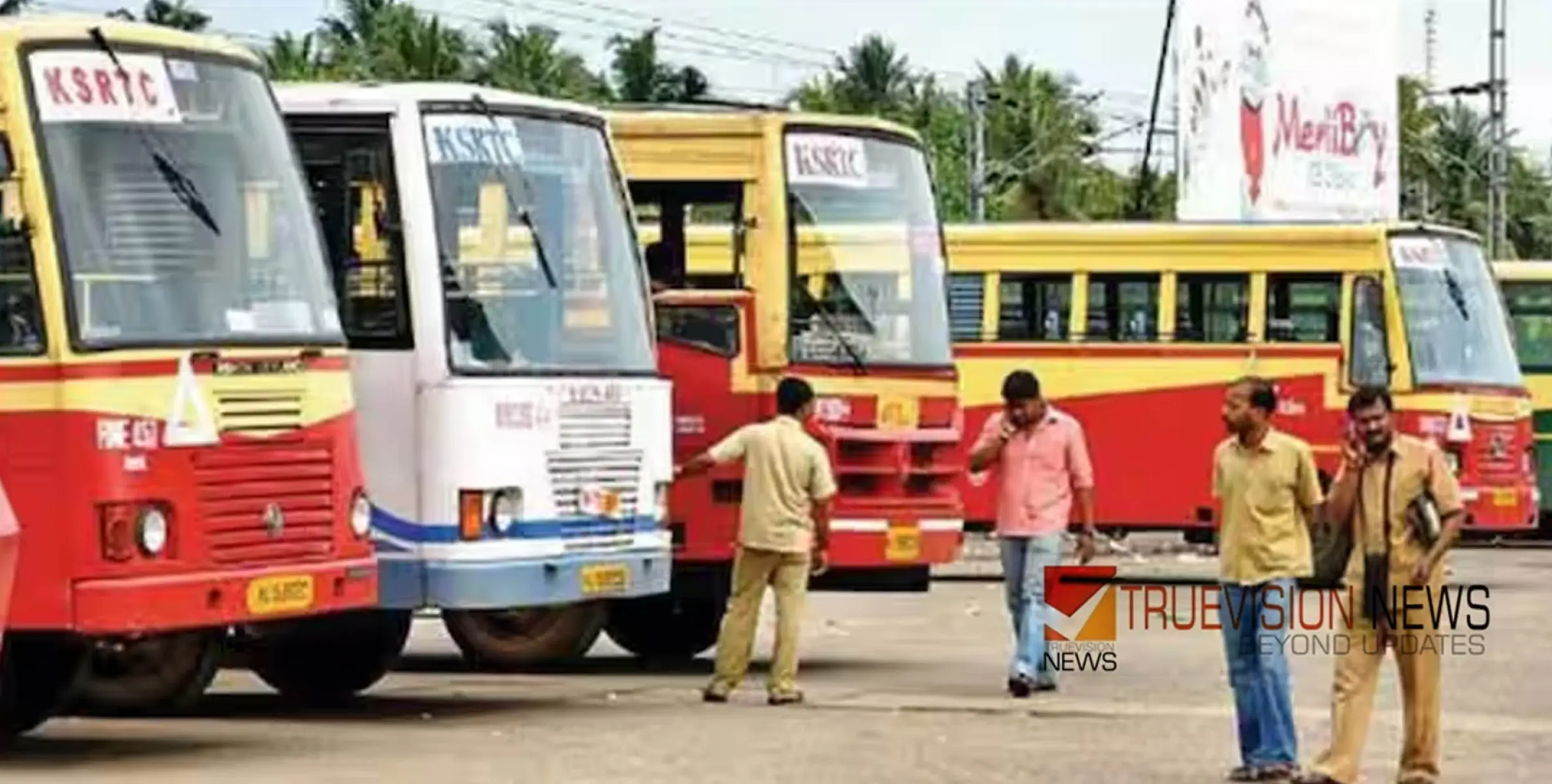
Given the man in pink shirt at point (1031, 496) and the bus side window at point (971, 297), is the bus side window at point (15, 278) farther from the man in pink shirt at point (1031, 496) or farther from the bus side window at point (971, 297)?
the bus side window at point (971, 297)

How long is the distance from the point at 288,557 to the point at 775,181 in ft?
20.2

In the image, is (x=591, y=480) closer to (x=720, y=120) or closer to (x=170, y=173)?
(x=170, y=173)

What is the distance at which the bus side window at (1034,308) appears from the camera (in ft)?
104

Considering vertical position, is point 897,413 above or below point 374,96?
below

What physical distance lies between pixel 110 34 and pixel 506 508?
3.38 metres

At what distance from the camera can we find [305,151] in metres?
18.0

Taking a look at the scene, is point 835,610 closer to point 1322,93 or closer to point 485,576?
point 485,576

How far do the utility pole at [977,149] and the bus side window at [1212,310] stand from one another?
26296 millimetres

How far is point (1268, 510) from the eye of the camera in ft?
50.2

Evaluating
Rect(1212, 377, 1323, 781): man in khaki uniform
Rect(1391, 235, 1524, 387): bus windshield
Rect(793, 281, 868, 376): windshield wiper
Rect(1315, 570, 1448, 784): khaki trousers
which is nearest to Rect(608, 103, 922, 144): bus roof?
Rect(793, 281, 868, 376): windshield wiper

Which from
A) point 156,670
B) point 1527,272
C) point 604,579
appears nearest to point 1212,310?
point 1527,272

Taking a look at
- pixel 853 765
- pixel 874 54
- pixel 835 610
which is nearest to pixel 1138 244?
pixel 835 610

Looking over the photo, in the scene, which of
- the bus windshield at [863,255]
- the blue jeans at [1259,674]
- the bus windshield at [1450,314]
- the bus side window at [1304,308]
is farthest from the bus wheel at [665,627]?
the bus windshield at [1450,314]

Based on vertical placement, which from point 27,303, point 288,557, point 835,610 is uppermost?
point 27,303
